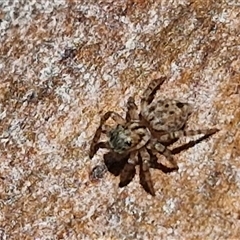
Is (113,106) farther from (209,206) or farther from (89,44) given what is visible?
(209,206)

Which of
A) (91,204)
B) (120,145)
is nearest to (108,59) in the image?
(120,145)

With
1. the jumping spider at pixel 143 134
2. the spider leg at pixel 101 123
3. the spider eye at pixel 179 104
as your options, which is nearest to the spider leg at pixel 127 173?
the jumping spider at pixel 143 134

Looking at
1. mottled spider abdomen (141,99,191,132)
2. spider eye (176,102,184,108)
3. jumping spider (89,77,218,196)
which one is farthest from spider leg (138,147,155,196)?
spider eye (176,102,184,108)

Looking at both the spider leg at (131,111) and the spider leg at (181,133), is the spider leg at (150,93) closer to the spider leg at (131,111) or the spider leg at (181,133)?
the spider leg at (131,111)

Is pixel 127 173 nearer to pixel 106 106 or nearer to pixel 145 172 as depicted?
pixel 145 172

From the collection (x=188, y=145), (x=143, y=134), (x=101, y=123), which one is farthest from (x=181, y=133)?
(x=101, y=123)

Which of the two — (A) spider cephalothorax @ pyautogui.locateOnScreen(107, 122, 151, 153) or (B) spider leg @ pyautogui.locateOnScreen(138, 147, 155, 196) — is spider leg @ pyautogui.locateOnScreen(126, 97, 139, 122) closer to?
(A) spider cephalothorax @ pyautogui.locateOnScreen(107, 122, 151, 153)
